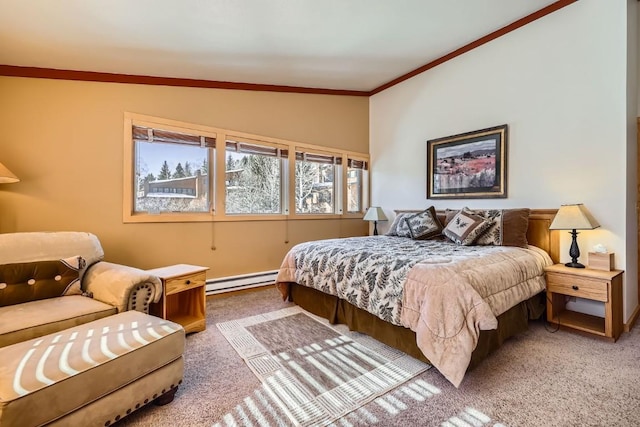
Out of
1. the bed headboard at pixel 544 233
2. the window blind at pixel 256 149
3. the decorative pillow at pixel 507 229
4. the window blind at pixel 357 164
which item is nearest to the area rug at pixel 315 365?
the decorative pillow at pixel 507 229

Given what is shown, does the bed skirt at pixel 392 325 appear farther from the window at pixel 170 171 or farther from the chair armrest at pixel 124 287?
the window at pixel 170 171

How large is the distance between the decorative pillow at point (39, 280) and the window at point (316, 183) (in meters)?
2.72

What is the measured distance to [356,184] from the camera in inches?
203

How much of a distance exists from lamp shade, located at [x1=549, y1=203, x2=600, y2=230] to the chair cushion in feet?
12.2

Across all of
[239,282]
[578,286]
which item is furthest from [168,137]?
[578,286]

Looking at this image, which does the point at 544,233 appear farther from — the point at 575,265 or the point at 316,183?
the point at 316,183

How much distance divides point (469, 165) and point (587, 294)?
6.12 feet

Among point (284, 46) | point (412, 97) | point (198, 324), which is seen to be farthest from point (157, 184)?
point (412, 97)

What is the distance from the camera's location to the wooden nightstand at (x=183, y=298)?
237 cm

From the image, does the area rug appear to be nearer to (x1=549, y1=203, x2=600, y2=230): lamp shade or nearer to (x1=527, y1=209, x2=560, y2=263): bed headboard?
(x1=549, y1=203, x2=600, y2=230): lamp shade

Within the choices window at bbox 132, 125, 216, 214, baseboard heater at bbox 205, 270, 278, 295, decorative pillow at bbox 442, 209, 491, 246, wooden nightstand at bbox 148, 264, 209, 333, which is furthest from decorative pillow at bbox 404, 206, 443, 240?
window at bbox 132, 125, 216, 214

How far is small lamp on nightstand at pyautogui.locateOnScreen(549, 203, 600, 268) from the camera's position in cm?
255

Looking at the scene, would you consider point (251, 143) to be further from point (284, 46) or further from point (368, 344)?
point (368, 344)

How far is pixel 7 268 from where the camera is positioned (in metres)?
2.03
